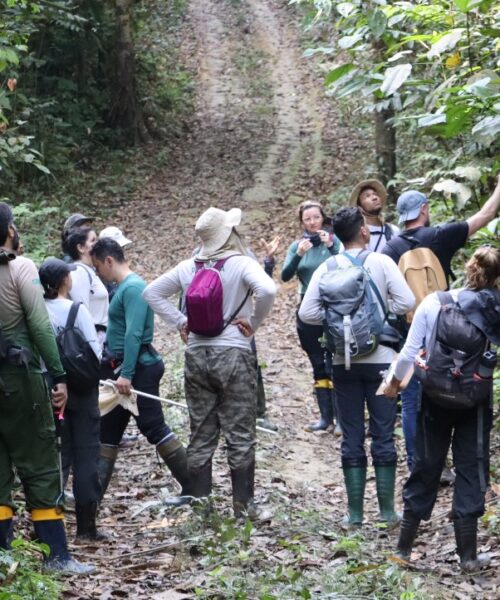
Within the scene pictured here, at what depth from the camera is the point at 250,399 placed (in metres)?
6.25

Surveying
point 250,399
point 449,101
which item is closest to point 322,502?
point 250,399

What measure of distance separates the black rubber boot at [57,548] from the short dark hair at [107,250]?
2.13 m

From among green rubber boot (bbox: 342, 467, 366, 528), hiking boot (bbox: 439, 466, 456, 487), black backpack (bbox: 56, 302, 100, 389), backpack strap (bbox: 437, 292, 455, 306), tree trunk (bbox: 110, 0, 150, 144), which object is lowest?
hiking boot (bbox: 439, 466, 456, 487)

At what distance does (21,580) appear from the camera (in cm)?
439

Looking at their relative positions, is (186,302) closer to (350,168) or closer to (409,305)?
(409,305)

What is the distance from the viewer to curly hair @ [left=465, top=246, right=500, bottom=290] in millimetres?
5242

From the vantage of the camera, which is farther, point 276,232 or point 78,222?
point 276,232

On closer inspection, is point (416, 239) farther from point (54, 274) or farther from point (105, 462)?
point (105, 462)

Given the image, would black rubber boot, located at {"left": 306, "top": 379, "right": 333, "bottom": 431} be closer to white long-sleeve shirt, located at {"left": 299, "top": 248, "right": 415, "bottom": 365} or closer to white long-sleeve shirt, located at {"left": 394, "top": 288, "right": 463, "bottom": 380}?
white long-sleeve shirt, located at {"left": 299, "top": 248, "right": 415, "bottom": 365}

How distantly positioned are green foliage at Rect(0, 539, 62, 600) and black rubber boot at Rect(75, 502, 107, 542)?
1209 mm

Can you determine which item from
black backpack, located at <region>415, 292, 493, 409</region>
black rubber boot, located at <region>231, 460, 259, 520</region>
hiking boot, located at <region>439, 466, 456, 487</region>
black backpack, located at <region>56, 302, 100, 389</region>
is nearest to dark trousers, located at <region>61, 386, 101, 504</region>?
black backpack, located at <region>56, 302, 100, 389</region>

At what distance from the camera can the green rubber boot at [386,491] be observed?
253 inches

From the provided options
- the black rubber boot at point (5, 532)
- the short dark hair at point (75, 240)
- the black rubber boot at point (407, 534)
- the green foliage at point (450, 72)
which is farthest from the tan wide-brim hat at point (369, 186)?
the black rubber boot at point (5, 532)

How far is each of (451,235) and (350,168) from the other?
1397 cm
